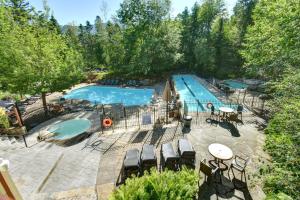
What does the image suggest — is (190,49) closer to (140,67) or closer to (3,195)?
(140,67)

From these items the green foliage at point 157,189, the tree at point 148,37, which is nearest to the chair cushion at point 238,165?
the green foliage at point 157,189

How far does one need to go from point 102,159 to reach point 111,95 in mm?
19080

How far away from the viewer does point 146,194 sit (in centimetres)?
516

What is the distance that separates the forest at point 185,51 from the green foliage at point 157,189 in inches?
94.0

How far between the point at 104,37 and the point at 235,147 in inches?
1460

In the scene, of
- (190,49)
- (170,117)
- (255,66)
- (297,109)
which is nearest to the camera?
(297,109)

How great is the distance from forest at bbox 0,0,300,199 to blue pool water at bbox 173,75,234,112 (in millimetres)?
3664

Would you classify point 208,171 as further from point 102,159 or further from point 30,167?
point 30,167

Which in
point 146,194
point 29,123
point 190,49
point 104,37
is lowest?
point 29,123

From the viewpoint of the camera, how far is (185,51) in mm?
36781

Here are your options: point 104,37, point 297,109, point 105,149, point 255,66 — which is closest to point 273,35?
point 255,66

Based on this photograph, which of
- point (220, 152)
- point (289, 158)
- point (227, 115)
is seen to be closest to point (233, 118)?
point (227, 115)

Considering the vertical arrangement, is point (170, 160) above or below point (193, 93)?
above

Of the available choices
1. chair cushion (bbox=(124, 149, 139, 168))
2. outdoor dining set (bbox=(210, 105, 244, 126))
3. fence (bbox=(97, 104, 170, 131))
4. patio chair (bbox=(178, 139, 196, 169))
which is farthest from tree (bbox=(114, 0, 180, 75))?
patio chair (bbox=(178, 139, 196, 169))
